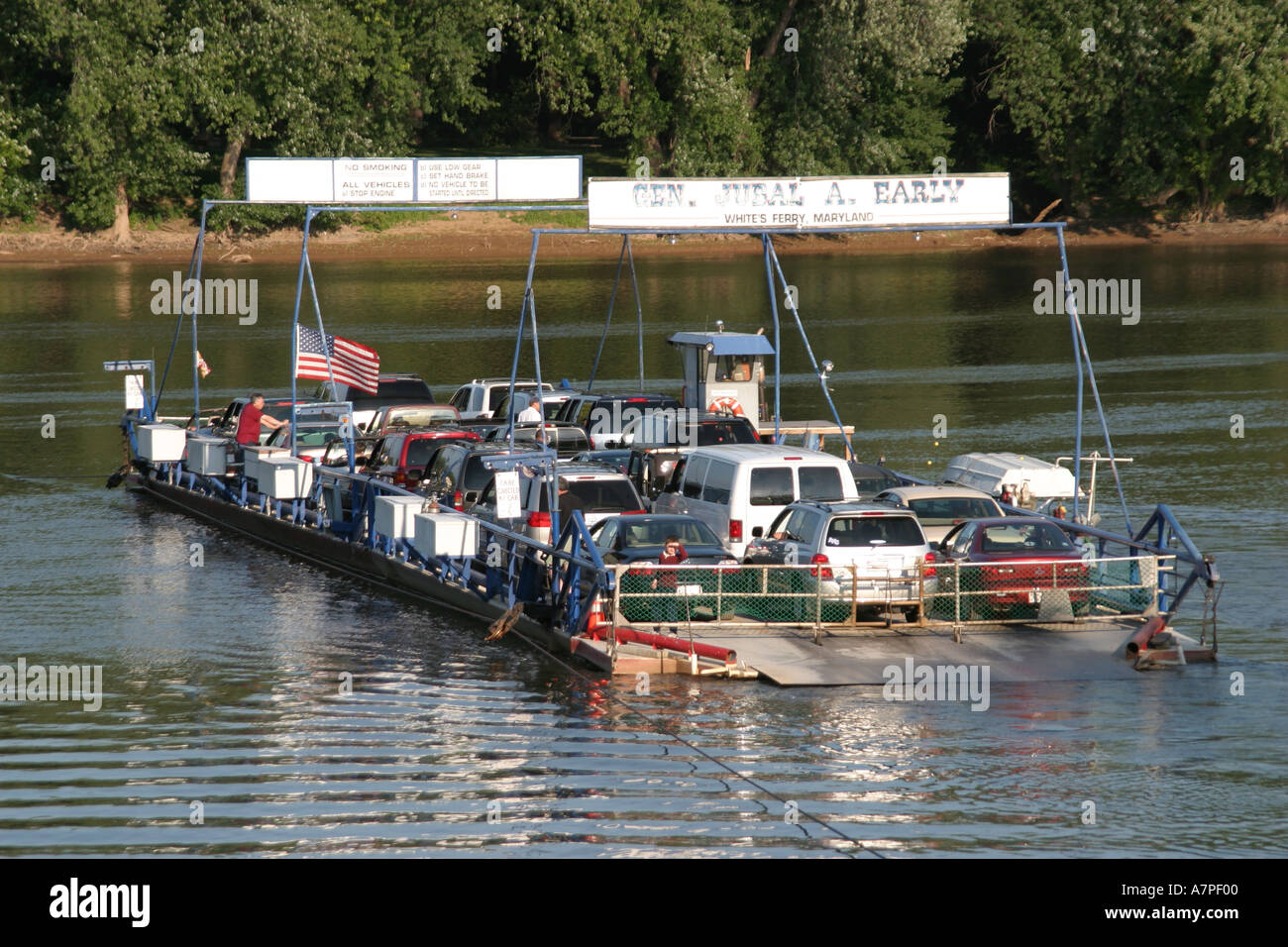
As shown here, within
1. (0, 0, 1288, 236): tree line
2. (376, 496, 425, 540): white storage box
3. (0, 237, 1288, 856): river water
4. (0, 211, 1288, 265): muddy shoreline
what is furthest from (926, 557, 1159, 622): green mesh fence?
(0, 0, 1288, 236): tree line

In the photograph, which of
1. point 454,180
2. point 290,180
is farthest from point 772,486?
point 290,180

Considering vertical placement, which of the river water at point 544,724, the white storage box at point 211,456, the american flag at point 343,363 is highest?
the american flag at point 343,363

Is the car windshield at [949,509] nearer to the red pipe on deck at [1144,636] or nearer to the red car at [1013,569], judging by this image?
the red car at [1013,569]

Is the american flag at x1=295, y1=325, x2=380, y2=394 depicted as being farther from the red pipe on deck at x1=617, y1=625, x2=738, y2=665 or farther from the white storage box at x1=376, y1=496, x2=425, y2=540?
the red pipe on deck at x1=617, y1=625, x2=738, y2=665

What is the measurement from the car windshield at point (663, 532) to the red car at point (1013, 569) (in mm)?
2914

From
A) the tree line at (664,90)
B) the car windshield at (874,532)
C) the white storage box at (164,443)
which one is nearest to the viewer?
the car windshield at (874,532)

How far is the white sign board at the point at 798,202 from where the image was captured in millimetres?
23359

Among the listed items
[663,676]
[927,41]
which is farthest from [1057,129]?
[663,676]

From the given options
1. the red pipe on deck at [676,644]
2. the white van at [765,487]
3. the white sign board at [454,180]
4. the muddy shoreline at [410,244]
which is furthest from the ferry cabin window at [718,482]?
the muddy shoreline at [410,244]

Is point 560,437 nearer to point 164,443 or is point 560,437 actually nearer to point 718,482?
point 718,482

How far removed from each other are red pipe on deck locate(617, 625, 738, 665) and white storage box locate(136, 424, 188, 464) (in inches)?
601

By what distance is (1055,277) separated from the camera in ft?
227
